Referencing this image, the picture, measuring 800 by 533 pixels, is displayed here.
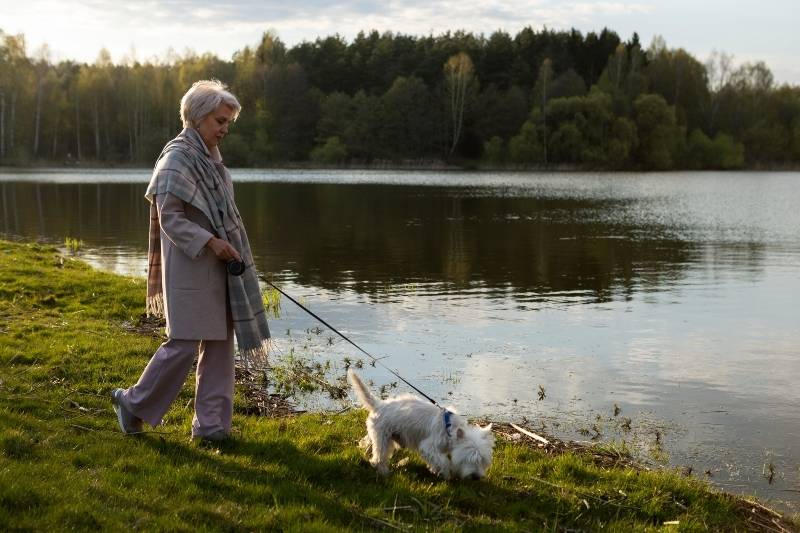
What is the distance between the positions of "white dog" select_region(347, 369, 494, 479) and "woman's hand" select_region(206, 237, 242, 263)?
49.3 inches

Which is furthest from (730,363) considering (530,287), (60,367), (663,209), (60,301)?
(663,209)

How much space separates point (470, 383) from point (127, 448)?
5.01m

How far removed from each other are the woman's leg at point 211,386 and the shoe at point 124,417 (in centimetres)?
45

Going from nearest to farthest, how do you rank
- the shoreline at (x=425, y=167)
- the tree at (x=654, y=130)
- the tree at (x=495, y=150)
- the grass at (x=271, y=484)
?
the grass at (x=271, y=484) < the shoreline at (x=425, y=167) < the tree at (x=654, y=130) < the tree at (x=495, y=150)

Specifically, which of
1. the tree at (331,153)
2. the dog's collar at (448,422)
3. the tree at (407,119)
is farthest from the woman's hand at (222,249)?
the tree at (407,119)

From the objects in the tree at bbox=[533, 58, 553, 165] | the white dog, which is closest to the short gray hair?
the white dog

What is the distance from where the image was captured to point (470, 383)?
952cm

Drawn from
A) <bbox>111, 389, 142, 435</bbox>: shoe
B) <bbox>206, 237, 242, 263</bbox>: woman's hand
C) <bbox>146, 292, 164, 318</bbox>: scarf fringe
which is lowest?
<bbox>111, 389, 142, 435</bbox>: shoe

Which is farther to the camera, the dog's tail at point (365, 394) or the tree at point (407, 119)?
the tree at point (407, 119)

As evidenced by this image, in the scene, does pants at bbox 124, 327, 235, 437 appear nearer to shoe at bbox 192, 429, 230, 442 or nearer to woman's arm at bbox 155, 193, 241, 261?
shoe at bbox 192, 429, 230, 442

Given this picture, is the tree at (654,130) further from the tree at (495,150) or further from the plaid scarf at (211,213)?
the plaid scarf at (211,213)

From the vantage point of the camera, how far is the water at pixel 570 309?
8.40 m

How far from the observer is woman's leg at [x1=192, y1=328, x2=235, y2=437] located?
5738mm

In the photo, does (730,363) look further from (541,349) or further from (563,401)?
(563,401)
